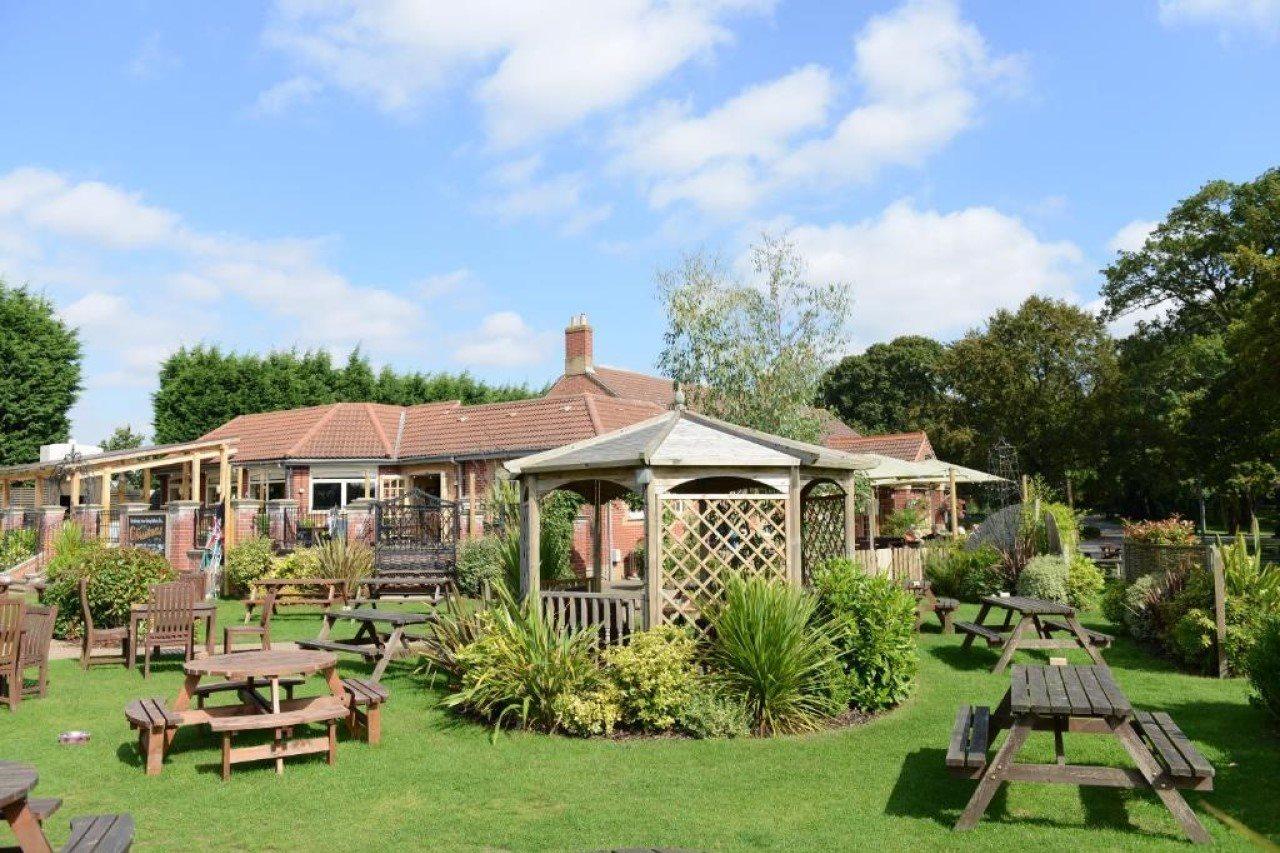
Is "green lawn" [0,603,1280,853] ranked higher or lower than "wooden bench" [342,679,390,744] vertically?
lower

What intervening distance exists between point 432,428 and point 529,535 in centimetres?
2044

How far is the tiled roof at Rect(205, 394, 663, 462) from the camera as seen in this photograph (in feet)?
91.5

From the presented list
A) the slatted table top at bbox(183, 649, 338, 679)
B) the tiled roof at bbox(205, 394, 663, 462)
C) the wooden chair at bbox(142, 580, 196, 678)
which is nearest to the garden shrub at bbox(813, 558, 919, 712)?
the slatted table top at bbox(183, 649, 338, 679)

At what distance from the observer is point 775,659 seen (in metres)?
9.30

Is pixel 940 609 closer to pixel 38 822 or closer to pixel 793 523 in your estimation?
pixel 793 523

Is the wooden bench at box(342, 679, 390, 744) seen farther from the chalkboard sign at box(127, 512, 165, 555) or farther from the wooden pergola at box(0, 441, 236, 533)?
the chalkboard sign at box(127, 512, 165, 555)

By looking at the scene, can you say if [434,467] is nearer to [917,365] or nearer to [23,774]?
[23,774]

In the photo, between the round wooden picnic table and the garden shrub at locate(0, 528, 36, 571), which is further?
the garden shrub at locate(0, 528, 36, 571)

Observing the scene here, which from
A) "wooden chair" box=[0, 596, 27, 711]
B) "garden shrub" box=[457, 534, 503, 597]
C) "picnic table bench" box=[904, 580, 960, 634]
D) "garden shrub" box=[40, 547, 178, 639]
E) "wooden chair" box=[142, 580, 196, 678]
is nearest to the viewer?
"wooden chair" box=[0, 596, 27, 711]

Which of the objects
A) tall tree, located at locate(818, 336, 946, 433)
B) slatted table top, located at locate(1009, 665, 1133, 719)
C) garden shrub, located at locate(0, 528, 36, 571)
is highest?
tall tree, located at locate(818, 336, 946, 433)

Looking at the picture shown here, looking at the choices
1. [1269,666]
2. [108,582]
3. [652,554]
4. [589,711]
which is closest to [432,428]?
[108,582]

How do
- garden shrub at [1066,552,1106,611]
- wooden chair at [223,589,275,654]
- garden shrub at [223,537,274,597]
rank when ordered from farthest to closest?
garden shrub at [223,537,274,597], garden shrub at [1066,552,1106,611], wooden chair at [223,589,275,654]

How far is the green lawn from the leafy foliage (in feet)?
103

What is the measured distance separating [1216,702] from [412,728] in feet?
26.1
